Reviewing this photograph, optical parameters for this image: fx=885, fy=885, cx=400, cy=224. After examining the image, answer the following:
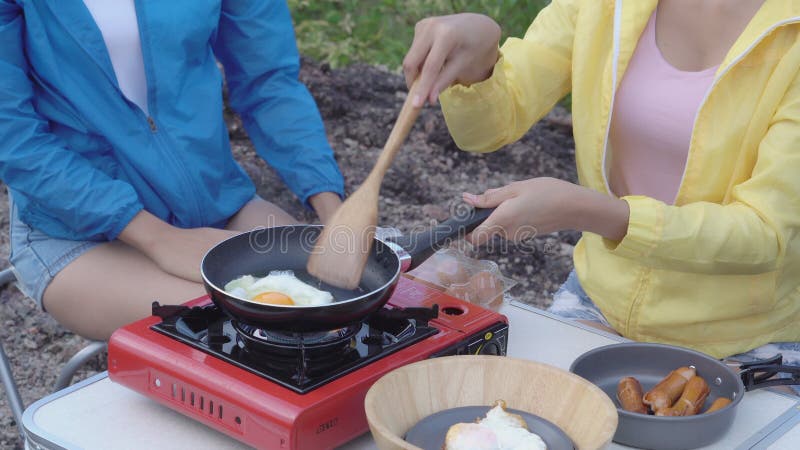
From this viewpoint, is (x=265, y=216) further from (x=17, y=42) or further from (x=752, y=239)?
(x=752, y=239)

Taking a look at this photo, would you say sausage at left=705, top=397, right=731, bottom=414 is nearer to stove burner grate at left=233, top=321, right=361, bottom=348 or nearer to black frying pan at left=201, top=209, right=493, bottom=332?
black frying pan at left=201, top=209, right=493, bottom=332

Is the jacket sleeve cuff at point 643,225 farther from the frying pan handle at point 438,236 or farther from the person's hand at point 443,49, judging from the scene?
the person's hand at point 443,49

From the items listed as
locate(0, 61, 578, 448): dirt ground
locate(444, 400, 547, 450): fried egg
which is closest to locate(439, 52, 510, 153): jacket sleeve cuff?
locate(444, 400, 547, 450): fried egg

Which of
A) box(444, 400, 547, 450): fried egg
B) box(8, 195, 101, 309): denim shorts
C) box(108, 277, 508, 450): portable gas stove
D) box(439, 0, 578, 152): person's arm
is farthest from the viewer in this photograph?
box(8, 195, 101, 309): denim shorts

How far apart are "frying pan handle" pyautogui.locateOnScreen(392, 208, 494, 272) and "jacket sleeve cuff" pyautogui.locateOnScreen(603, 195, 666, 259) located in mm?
278

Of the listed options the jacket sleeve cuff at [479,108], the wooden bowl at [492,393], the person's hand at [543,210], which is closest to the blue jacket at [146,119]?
the jacket sleeve cuff at [479,108]

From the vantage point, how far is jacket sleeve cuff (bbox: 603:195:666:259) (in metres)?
1.67

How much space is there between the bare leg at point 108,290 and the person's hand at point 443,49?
0.78 metres

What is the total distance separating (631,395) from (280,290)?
0.62 meters

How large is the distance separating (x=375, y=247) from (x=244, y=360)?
333 millimetres

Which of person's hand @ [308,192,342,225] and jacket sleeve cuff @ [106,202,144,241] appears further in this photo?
person's hand @ [308,192,342,225]

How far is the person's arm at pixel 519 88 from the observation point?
2025 mm

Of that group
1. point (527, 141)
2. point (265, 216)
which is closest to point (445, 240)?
point (265, 216)

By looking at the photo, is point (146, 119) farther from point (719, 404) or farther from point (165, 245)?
point (719, 404)
